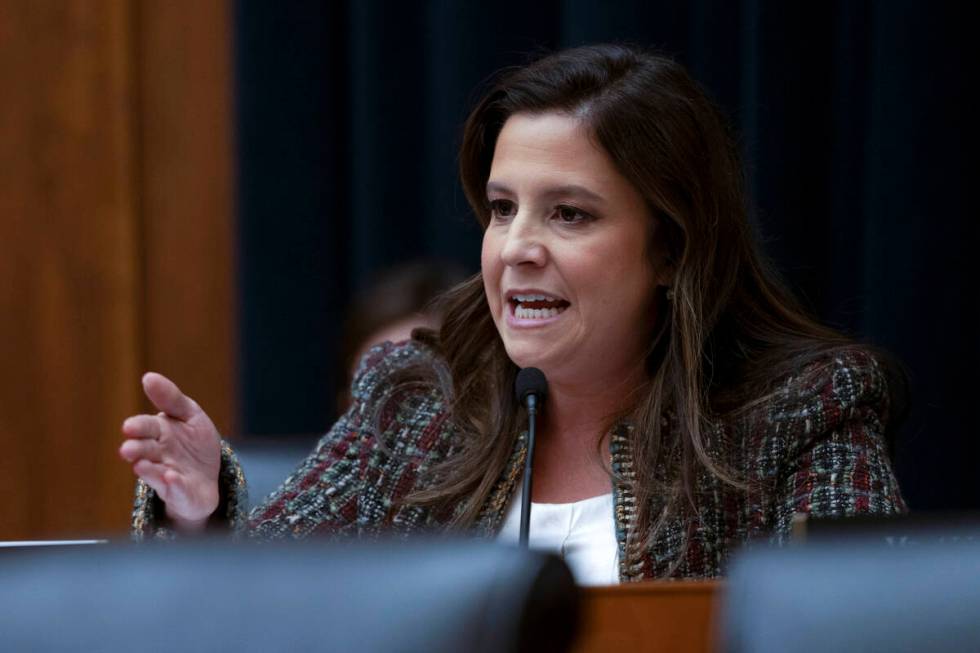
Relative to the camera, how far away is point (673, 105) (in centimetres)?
181

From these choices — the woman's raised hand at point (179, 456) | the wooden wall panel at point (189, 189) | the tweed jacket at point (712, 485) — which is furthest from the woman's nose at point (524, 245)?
the wooden wall panel at point (189, 189)

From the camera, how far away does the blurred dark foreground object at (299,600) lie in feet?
1.86

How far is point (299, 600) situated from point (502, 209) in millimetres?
1297

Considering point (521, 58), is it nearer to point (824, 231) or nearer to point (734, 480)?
point (824, 231)

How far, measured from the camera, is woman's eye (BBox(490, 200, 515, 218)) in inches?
72.5

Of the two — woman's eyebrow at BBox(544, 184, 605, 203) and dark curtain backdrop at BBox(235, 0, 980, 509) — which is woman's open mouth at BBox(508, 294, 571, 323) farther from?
dark curtain backdrop at BBox(235, 0, 980, 509)

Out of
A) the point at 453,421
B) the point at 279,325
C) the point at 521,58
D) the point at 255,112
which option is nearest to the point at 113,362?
the point at 279,325

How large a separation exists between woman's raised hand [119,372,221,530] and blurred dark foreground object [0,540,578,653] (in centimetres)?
98

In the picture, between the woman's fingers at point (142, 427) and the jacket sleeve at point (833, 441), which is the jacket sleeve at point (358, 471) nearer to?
the woman's fingers at point (142, 427)

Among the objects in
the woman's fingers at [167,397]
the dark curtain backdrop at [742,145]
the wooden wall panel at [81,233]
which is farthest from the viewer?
the wooden wall panel at [81,233]

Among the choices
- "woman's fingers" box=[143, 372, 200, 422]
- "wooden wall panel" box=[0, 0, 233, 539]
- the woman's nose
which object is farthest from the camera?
"wooden wall panel" box=[0, 0, 233, 539]

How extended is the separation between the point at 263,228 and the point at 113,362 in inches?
18.7

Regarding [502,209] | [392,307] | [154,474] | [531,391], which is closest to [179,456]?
[154,474]

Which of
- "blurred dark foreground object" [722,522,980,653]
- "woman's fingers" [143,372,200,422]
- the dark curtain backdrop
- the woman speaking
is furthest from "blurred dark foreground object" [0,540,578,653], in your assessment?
the dark curtain backdrop
